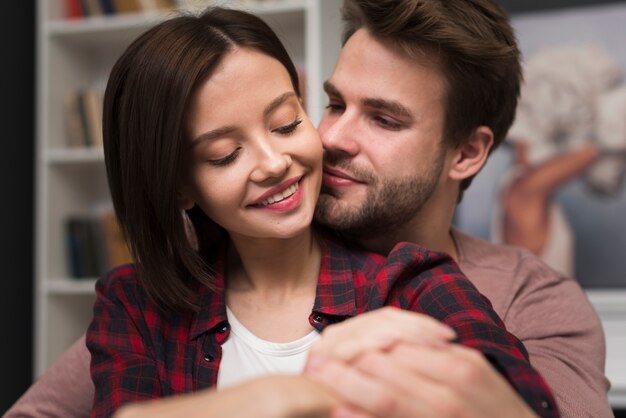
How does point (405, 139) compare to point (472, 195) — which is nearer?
point (405, 139)

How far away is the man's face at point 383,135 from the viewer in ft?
5.30

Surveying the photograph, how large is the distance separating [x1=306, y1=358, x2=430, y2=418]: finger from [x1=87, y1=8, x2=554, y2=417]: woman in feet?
1.14

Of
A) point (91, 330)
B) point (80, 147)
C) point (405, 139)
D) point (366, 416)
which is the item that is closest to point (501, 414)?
point (366, 416)

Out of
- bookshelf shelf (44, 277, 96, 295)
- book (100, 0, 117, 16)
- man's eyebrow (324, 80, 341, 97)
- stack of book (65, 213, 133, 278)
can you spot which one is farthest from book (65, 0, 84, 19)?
man's eyebrow (324, 80, 341, 97)

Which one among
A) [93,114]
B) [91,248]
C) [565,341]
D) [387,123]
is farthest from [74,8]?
[565,341]

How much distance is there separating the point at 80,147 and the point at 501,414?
3.06 metres

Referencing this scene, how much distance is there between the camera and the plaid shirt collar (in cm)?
129

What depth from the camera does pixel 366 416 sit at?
0.76 m

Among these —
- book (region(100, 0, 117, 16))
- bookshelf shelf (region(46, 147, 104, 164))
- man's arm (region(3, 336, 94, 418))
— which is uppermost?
book (region(100, 0, 117, 16))

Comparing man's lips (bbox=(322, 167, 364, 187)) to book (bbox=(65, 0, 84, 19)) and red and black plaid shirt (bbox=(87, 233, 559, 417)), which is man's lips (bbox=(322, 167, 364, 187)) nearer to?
red and black plaid shirt (bbox=(87, 233, 559, 417))

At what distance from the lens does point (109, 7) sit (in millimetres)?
3502

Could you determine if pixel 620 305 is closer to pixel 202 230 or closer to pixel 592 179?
pixel 592 179

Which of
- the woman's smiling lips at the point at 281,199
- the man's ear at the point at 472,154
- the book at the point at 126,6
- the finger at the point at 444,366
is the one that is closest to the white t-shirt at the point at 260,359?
the woman's smiling lips at the point at 281,199

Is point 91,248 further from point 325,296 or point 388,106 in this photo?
point 325,296
